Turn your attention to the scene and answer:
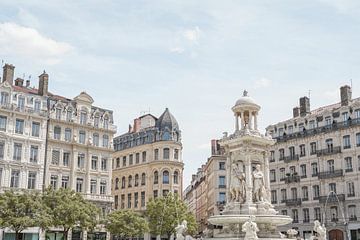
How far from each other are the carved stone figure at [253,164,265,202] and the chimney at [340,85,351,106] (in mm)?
36115

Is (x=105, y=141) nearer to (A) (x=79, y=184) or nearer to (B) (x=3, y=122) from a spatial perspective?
(A) (x=79, y=184)

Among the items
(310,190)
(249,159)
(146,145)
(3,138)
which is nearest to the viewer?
(249,159)

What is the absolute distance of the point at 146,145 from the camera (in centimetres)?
6700

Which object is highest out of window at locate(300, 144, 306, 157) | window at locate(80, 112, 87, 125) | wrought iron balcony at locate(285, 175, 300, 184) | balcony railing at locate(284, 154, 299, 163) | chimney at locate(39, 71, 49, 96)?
chimney at locate(39, 71, 49, 96)

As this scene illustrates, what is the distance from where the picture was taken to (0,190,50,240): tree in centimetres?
3828

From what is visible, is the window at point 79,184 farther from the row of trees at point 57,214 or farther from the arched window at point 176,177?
the arched window at point 176,177

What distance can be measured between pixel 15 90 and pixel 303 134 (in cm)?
3301

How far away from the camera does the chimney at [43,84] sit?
53.6m

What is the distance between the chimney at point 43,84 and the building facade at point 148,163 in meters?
17.6

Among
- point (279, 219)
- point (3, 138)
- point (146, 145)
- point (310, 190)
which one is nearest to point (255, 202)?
point (279, 219)

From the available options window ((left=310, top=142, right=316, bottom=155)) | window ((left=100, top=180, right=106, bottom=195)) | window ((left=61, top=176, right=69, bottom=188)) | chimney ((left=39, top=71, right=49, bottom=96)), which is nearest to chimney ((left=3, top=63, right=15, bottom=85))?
chimney ((left=39, top=71, right=49, bottom=96))

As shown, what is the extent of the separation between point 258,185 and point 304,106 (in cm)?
4117

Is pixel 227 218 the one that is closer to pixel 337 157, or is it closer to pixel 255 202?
pixel 255 202

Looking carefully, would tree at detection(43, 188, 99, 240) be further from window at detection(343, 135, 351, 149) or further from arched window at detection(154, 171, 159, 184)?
window at detection(343, 135, 351, 149)
